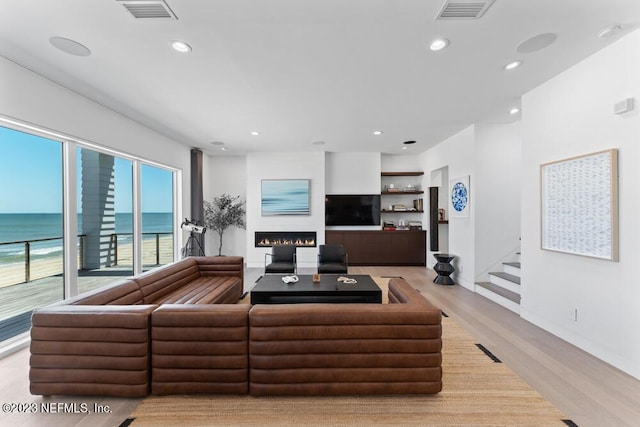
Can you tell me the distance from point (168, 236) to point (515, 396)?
6304 mm

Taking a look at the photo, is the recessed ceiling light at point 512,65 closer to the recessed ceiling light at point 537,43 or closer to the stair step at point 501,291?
the recessed ceiling light at point 537,43

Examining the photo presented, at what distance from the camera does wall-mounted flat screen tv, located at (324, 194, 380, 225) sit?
6.84 metres

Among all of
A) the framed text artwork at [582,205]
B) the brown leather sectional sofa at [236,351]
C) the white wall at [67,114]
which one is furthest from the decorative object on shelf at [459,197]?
the white wall at [67,114]

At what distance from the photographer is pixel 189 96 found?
3350 mm

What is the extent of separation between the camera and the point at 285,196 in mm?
6664

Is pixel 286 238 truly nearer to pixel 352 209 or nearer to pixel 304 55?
pixel 352 209

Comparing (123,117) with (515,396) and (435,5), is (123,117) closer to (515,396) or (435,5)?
(435,5)

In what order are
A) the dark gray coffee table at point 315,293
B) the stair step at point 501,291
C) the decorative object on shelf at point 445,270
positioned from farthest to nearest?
the decorative object on shelf at point 445,270
the stair step at point 501,291
the dark gray coffee table at point 315,293

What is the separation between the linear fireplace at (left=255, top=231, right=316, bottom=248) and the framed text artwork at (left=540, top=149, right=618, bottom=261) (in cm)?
469

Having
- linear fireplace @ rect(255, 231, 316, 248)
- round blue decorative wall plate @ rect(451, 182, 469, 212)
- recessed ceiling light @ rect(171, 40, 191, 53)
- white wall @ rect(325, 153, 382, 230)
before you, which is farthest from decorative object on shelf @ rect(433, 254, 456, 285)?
recessed ceiling light @ rect(171, 40, 191, 53)

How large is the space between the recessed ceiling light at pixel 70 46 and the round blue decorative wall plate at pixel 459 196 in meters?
5.52

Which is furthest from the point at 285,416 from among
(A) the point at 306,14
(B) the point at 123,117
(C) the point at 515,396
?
(B) the point at 123,117

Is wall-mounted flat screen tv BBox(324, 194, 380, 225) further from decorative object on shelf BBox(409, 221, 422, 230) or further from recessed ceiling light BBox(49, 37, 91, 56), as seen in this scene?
recessed ceiling light BBox(49, 37, 91, 56)

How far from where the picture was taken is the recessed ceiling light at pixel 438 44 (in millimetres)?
2227
